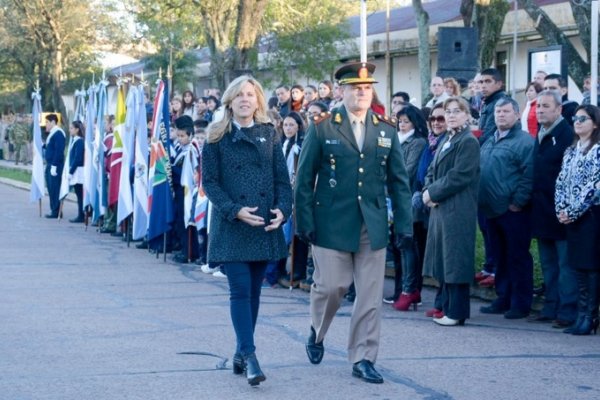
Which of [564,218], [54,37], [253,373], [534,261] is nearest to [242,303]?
[253,373]

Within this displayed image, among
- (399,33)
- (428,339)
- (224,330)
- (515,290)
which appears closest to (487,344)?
(428,339)

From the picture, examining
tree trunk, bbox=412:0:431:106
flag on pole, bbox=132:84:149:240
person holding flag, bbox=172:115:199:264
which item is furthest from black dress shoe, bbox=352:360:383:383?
tree trunk, bbox=412:0:431:106

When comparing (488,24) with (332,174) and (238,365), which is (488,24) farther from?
(238,365)

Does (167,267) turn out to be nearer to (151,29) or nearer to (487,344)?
(487,344)

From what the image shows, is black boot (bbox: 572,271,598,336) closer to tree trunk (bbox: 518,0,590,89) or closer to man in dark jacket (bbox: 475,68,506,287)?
man in dark jacket (bbox: 475,68,506,287)

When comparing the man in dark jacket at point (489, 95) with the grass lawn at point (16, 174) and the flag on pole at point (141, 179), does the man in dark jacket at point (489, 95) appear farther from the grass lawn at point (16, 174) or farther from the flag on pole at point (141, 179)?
the grass lawn at point (16, 174)

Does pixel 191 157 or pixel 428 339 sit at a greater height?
pixel 191 157

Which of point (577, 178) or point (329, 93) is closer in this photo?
point (577, 178)

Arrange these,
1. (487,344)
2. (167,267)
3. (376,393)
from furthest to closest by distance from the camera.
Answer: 1. (167,267)
2. (487,344)
3. (376,393)

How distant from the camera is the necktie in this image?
766 centimetres

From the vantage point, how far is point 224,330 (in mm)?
9422

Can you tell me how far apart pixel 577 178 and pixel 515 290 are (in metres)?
1.43

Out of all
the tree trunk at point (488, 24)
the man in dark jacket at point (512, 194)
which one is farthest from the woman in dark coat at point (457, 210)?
the tree trunk at point (488, 24)

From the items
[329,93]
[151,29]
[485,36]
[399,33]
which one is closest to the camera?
[329,93]
